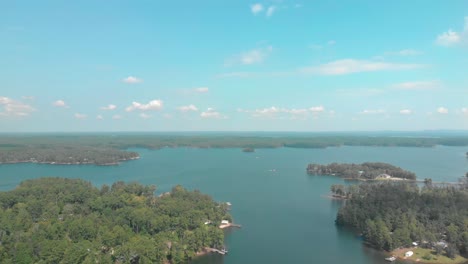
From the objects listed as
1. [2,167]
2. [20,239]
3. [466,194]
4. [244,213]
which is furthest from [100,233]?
[2,167]

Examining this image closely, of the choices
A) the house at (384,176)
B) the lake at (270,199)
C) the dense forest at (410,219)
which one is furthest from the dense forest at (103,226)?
the house at (384,176)

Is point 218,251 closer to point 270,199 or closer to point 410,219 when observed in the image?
point 410,219

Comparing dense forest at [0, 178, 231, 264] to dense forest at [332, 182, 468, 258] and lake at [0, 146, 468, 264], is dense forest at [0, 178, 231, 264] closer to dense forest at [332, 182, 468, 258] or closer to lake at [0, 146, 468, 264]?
lake at [0, 146, 468, 264]

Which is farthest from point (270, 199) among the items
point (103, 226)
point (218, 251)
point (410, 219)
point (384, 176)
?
point (384, 176)

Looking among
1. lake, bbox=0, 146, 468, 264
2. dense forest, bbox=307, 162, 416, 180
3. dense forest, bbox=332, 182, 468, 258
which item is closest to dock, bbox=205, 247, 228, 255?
lake, bbox=0, 146, 468, 264

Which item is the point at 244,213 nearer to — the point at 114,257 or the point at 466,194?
the point at 114,257

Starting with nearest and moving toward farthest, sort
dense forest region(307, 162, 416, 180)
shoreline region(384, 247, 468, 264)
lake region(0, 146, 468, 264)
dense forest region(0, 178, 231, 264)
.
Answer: dense forest region(0, 178, 231, 264), shoreline region(384, 247, 468, 264), lake region(0, 146, 468, 264), dense forest region(307, 162, 416, 180)
